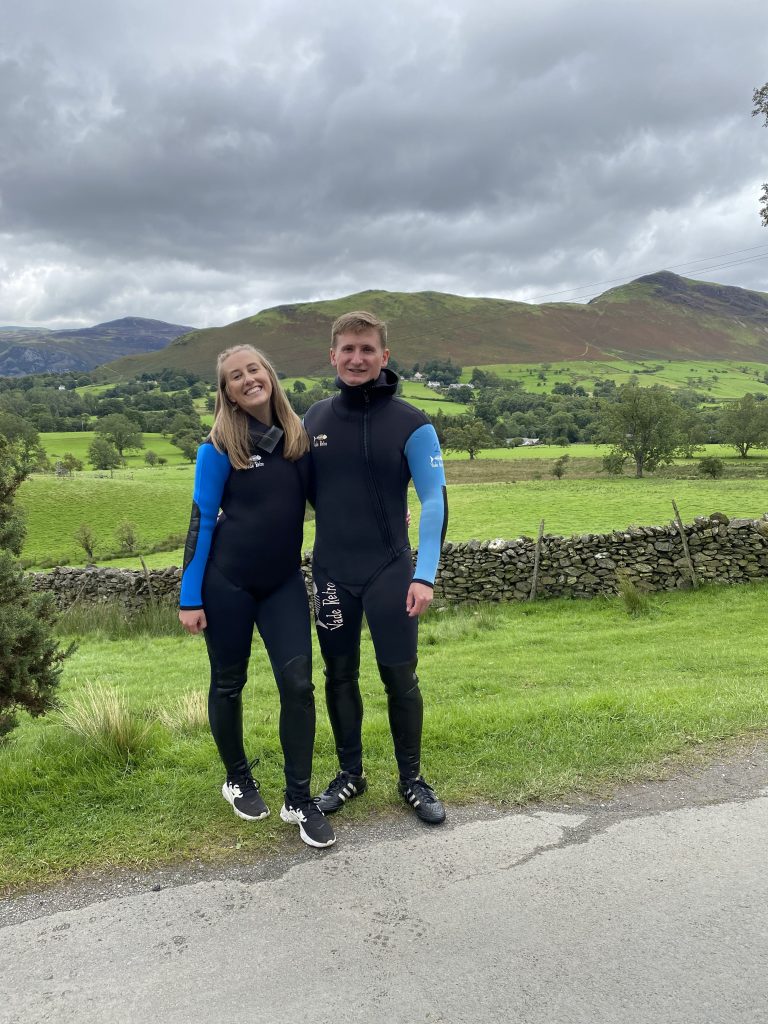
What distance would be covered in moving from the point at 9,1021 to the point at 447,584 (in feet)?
40.0

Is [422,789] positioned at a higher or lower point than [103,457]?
higher

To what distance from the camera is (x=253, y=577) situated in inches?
132

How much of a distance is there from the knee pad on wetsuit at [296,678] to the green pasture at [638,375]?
144227 millimetres

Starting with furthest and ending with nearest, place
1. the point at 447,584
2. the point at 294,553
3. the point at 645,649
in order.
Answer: the point at 447,584 < the point at 645,649 < the point at 294,553

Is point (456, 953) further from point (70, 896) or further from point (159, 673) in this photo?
point (159, 673)

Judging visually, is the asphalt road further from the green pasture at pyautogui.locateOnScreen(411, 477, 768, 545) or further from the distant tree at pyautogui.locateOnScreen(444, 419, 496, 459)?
the distant tree at pyautogui.locateOnScreen(444, 419, 496, 459)

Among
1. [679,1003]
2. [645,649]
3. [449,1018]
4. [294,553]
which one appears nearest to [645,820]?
[679,1003]

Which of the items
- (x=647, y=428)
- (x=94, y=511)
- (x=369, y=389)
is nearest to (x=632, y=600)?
(x=369, y=389)

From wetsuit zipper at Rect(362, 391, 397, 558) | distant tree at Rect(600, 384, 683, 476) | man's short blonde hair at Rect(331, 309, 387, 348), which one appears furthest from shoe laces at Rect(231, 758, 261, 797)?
distant tree at Rect(600, 384, 683, 476)

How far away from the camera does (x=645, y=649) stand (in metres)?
8.22

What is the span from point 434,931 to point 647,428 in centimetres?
5300

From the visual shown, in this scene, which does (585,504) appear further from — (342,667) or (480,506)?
(342,667)

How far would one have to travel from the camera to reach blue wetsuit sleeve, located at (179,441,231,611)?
331cm

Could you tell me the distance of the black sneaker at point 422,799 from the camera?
3246mm
